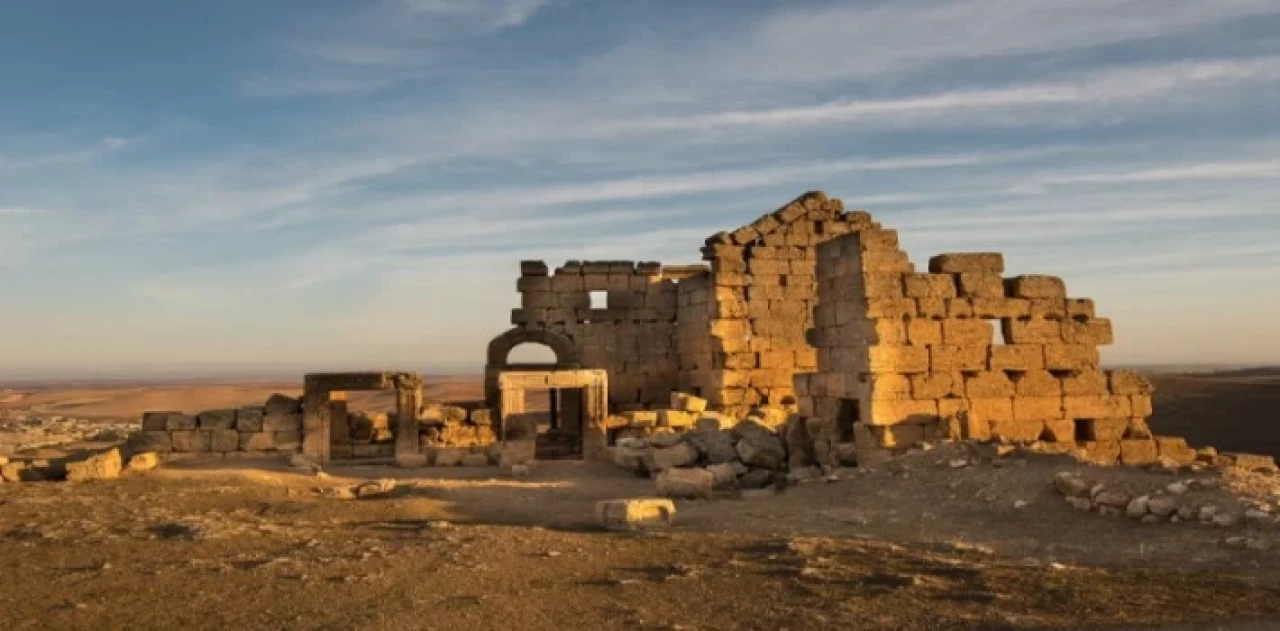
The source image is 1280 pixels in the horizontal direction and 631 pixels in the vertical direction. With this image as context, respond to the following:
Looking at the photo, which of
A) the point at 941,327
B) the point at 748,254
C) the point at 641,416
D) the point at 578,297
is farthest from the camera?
the point at 578,297

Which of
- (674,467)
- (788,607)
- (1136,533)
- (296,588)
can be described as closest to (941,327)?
(674,467)

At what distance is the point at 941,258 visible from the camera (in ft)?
43.6

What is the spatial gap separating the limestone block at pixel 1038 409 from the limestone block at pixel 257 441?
11208mm

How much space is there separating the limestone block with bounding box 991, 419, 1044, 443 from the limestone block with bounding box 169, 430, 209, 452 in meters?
11.7

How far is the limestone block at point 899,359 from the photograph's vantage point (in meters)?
12.6

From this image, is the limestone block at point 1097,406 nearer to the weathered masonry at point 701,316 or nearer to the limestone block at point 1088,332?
the limestone block at point 1088,332

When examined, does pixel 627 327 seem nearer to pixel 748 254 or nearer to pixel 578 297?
pixel 578 297

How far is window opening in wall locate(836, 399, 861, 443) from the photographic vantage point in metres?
13.5

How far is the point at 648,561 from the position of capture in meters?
7.34

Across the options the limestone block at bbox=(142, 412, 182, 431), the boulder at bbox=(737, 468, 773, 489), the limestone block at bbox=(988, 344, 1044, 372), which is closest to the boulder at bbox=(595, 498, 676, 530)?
the boulder at bbox=(737, 468, 773, 489)

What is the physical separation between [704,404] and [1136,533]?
10668 millimetres

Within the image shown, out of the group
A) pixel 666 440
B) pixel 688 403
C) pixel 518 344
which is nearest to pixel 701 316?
pixel 688 403

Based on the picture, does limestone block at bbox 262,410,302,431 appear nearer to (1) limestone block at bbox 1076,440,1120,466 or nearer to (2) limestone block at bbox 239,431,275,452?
(2) limestone block at bbox 239,431,275,452

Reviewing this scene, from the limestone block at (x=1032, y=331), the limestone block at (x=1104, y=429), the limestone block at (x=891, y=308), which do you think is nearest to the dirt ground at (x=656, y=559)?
the limestone block at (x=891, y=308)
